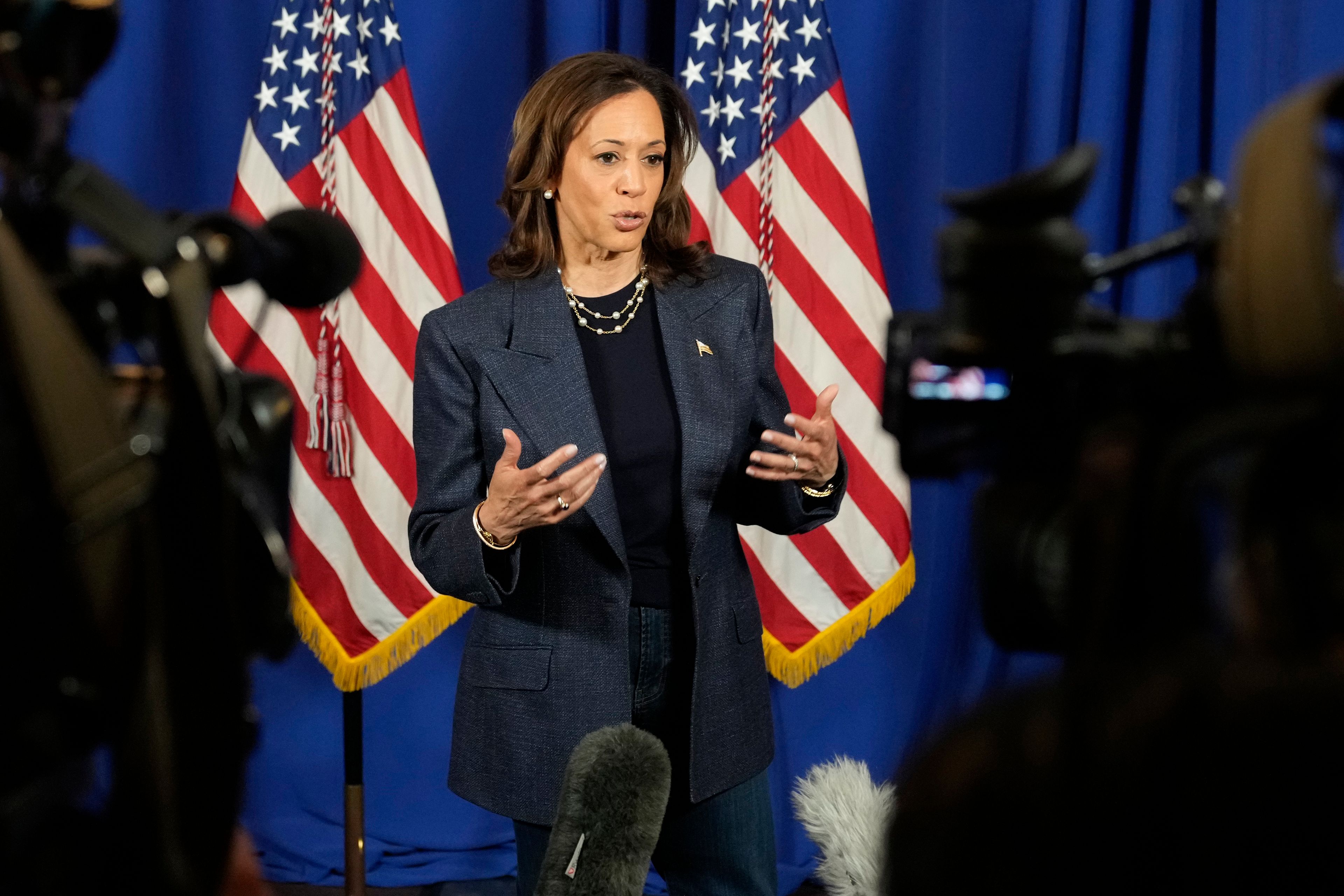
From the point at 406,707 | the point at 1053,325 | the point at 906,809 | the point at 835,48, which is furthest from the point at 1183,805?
the point at 406,707

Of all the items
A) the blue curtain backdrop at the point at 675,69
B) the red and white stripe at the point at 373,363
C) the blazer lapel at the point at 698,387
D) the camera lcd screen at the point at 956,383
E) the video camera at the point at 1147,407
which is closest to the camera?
the video camera at the point at 1147,407

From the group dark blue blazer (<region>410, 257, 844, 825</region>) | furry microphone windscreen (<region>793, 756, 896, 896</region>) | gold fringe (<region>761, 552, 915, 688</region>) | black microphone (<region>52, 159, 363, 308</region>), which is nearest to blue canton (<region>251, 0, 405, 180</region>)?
dark blue blazer (<region>410, 257, 844, 825</region>)

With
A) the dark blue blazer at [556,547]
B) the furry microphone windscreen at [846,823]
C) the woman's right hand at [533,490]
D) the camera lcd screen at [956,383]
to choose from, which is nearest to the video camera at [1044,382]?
the camera lcd screen at [956,383]

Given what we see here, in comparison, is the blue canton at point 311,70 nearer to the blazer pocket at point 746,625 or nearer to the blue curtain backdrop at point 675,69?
the blue curtain backdrop at point 675,69

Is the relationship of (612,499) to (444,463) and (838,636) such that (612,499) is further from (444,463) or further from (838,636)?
(838,636)

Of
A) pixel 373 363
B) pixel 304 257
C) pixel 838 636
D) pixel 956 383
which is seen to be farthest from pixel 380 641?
pixel 956 383

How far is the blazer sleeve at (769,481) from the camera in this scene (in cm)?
176

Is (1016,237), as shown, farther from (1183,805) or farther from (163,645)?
(163,645)

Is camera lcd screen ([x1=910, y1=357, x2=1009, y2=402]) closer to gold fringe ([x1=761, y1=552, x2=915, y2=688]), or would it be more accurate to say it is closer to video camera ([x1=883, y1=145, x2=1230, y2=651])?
video camera ([x1=883, y1=145, x2=1230, y2=651])

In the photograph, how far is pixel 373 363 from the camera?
2.57 m

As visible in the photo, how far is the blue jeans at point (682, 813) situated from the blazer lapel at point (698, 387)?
14cm

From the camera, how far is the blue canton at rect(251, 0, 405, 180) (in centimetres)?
254

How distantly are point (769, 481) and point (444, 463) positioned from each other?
450 mm

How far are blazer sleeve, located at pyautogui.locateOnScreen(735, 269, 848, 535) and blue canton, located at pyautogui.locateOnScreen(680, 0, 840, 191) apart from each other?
0.76 metres
